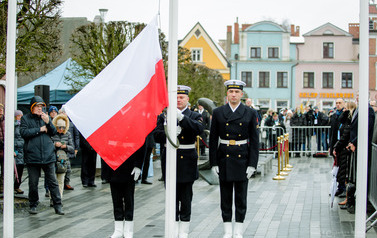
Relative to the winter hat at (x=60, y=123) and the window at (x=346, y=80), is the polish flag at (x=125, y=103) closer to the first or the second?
the winter hat at (x=60, y=123)

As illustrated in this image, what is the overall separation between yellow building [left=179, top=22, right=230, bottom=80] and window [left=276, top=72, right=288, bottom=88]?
585 centimetres

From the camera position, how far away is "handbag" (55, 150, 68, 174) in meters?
11.8

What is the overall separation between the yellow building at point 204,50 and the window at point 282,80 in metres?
5.85

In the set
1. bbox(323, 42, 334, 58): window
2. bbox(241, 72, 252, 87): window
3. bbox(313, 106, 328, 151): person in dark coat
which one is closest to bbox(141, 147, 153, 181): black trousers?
bbox(313, 106, 328, 151): person in dark coat

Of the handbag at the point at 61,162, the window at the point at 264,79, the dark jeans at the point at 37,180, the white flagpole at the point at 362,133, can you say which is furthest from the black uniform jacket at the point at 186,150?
the window at the point at 264,79

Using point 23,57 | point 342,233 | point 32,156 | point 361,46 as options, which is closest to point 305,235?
point 342,233

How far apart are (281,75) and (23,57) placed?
179ft

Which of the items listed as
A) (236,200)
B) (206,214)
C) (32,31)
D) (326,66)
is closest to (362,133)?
(236,200)

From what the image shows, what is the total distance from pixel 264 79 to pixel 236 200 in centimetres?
5795

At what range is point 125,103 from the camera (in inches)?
284

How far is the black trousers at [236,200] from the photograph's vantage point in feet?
26.4

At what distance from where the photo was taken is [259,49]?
65.2 m

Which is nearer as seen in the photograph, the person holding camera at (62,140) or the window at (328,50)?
the person holding camera at (62,140)

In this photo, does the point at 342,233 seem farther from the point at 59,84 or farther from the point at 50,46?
the point at 59,84
